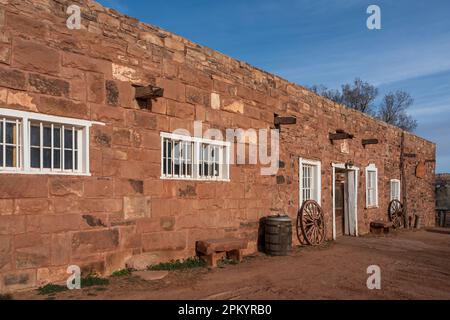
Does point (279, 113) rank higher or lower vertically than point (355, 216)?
higher

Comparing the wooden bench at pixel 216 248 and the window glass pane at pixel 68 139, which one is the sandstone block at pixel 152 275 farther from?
the window glass pane at pixel 68 139

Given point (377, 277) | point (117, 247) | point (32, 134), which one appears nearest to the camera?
point (32, 134)

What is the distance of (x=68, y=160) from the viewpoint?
20.3ft

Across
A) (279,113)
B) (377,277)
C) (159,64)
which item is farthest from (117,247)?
(279,113)

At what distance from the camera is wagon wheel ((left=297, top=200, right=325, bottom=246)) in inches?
435

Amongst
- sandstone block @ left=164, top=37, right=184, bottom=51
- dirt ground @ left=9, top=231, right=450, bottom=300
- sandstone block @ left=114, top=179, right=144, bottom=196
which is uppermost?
sandstone block @ left=164, top=37, right=184, bottom=51

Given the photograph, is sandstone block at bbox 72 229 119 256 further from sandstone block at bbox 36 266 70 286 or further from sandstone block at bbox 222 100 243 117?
sandstone block at bbox 222 100 243 117

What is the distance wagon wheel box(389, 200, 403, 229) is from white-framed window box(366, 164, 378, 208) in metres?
1.38

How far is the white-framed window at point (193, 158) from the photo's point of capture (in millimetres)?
7633

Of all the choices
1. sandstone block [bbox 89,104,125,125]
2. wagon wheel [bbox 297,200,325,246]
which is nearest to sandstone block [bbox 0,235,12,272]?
sandstone block [bbox 89,104,125,125]

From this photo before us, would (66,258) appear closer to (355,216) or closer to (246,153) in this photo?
(246,153)

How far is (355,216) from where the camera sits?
13.9 meters

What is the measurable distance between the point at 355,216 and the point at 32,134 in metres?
10.7
